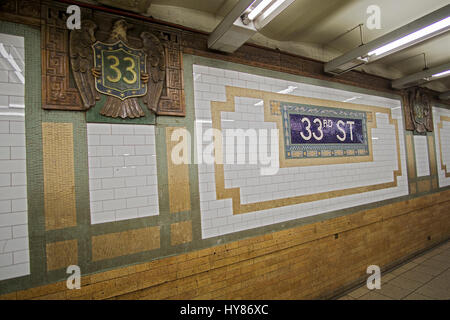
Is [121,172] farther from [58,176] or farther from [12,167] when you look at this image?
[12,167]

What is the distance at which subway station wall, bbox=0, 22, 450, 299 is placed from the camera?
1.64 m

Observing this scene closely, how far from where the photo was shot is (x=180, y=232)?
2.10m

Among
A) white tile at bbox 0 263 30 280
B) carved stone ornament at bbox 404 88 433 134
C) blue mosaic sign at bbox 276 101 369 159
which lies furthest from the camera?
carved stone ornament at bbox 404 88 433 134

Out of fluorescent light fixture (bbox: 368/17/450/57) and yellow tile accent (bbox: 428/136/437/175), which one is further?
yellow tile accent (bbox: 428/136/437/175)

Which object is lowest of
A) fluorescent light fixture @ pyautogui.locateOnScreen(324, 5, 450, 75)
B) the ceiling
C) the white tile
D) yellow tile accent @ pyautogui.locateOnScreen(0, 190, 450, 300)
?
yellow tile accent @ pyautogui.locateOnScreen(0, 190, 450, 300)

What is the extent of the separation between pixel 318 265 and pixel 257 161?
1.64 metres

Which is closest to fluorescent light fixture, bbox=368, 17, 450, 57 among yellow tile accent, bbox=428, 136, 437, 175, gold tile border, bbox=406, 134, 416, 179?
gold tile border, bbox=406, 134, 416, 179

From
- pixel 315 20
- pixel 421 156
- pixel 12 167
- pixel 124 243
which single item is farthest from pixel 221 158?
pixel 421 156

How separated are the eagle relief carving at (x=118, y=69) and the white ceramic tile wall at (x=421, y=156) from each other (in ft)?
16.6

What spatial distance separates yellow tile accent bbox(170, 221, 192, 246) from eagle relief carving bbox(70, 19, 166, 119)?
108 cm

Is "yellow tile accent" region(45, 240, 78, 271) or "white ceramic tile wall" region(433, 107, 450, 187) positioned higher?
"white ceramic tile wall" region(433, 107, 450, 187)

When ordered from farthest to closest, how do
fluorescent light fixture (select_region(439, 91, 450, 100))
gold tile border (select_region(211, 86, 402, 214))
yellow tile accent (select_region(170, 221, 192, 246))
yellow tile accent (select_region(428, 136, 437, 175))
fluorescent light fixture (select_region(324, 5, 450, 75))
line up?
fluorescent light fixture (select_region(439, 91, 450, 100))
yellow tile accent (select_region(428, 136, 437, 175))
gold tile border (select_region(211, 86, 402, 214))
fluorescent light fixture (select_region(324, 5, 450, 75))
yellow tile accent (select_region(170, 221, 192, 246))

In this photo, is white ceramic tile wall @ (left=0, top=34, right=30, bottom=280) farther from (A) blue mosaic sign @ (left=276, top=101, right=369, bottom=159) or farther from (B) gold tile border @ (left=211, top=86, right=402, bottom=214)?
(A) blue mosaic sign @ (left=276, top=101, right=369, bottom=159)

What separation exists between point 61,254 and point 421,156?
6028 millimetres
